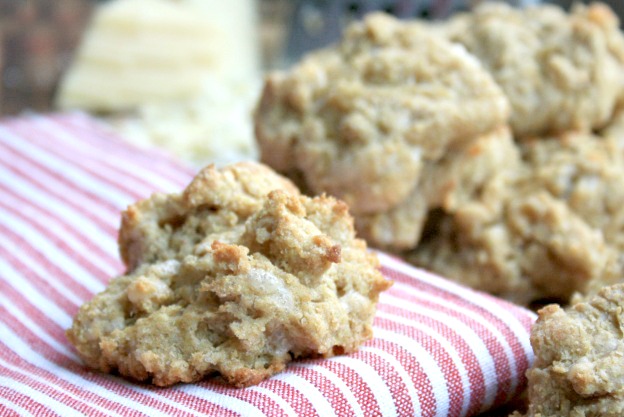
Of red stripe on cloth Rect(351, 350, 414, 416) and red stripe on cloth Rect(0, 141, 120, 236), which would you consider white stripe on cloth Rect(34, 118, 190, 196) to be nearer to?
red stripe on cloth Rect(0, 141, 120, 236)

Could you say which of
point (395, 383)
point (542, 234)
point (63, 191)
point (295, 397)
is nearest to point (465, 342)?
point (395, 383)

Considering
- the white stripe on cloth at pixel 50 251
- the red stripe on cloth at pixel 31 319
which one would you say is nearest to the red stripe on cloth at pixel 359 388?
the red stripe on cloth at pixel 31 319

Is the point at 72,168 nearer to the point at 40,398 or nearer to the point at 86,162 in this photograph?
the point at 86,162

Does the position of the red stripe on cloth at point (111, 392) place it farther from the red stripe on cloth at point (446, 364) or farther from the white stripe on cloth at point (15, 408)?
the red stripe on cloth at point (446, 364)

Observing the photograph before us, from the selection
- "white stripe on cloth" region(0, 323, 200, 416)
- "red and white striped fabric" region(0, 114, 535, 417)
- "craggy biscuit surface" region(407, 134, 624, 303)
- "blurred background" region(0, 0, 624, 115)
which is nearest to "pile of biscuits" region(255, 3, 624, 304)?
"craggy biscuit surface" region(407, 134, 624, 303)

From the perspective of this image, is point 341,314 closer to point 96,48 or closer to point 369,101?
point 369,101

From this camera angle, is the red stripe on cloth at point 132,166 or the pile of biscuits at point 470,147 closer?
the pile of biscuits at point 470,147
